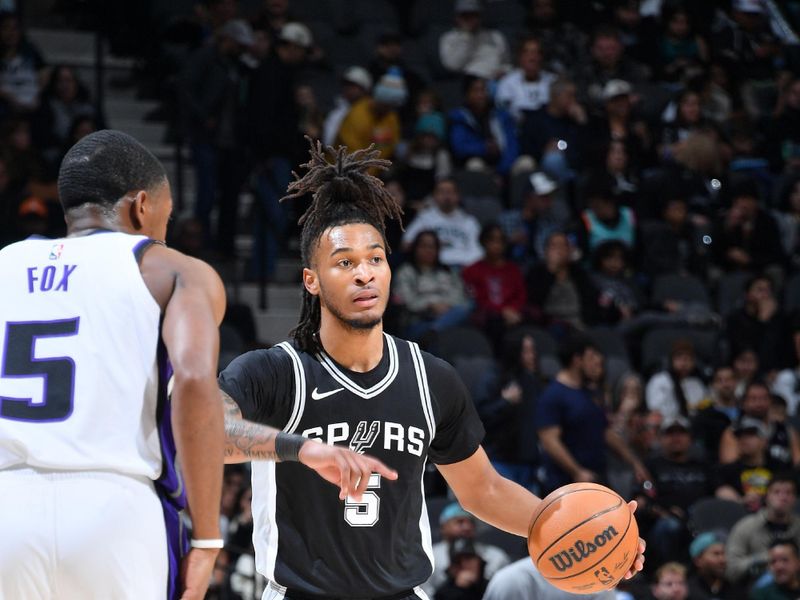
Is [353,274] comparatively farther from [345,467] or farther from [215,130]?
[215,130]

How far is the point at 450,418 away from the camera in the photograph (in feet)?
15.4

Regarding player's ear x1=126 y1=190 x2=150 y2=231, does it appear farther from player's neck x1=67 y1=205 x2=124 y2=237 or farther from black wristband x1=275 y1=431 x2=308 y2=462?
black wristband x1=275 y1=431 x2=308 y2=462

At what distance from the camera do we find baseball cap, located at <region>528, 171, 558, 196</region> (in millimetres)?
12596

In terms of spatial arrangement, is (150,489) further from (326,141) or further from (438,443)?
(326,141)

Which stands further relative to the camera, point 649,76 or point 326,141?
point 649,76

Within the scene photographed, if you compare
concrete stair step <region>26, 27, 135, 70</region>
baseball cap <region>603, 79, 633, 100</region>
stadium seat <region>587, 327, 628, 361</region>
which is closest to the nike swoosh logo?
stadium seat <region>587, 327, 628, 361</region>

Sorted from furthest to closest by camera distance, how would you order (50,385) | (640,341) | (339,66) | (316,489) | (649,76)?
(649,76), (339,66), (640,341), (316,489), (50,385)

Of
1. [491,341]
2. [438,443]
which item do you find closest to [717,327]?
[491,341]

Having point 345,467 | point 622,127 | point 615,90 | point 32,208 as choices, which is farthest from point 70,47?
point 345,467

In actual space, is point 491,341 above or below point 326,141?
below

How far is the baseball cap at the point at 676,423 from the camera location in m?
10.6

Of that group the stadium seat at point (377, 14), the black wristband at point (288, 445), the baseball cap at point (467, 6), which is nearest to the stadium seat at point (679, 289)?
the baseball cap at point (467, 6)

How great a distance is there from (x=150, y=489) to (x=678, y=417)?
8.29 meters

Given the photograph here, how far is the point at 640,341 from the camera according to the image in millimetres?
12172
